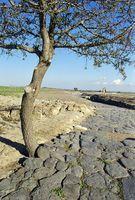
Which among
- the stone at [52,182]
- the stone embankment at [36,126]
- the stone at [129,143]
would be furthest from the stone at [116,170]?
the stone embankment at [36,126]

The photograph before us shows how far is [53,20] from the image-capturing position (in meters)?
10.8

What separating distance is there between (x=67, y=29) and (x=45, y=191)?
203 inches

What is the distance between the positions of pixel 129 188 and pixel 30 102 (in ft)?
12.7

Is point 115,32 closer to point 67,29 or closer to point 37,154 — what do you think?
point 67,29

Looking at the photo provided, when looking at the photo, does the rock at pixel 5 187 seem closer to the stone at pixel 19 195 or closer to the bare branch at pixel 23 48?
the stone at pixel 19 195

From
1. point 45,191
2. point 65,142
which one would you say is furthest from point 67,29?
point 45,191

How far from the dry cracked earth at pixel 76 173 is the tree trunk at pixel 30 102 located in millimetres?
345

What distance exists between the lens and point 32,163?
10312 millimetres

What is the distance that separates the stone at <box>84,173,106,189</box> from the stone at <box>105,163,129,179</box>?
1.33 ft

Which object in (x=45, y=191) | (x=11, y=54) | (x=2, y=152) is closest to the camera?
(x=45, y=191)

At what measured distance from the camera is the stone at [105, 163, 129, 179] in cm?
990

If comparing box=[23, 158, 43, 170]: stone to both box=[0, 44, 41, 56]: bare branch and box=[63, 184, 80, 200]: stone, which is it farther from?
box=[0, 44, 41, 56]: bare branch

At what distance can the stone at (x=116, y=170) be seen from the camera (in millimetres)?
9898

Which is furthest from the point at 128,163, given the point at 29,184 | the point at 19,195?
the point at 19,195
